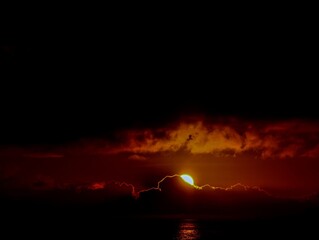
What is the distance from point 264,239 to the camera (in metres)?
168

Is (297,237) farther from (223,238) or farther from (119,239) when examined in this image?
(119,239)

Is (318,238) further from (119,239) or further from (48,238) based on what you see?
(48,238)

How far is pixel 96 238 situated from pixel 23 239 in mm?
21009

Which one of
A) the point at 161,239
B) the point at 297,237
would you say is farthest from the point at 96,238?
the point at 297,237

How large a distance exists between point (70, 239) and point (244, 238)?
162 ft

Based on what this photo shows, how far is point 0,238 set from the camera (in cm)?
16212

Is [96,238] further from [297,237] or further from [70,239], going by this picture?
[297,237]

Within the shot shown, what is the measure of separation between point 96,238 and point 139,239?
42.0ft

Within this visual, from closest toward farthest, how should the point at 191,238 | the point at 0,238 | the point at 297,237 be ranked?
the point at 0,238
the point at 297,237
the point at 191,238

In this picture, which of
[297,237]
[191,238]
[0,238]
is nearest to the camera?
[0,238]

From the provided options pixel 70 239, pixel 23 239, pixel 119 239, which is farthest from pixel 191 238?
pixel 23 239

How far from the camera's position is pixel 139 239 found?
553 feet

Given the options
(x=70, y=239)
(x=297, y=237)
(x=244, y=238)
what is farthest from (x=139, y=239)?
(x=297, y=237)

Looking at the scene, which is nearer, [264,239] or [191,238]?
[264,239]
